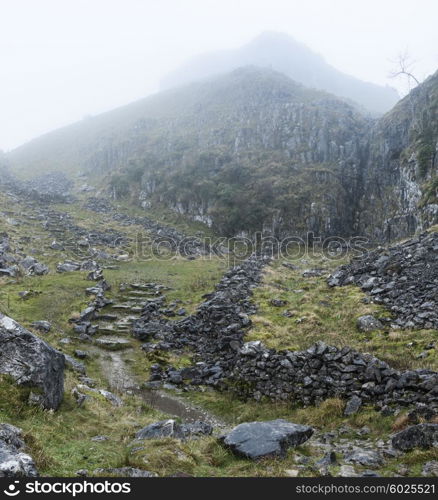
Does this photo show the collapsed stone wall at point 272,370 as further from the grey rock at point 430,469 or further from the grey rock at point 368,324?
the grey rock at point 368,324

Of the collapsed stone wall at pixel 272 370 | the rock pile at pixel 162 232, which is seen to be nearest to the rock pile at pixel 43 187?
the rock pile at pixel 162 232

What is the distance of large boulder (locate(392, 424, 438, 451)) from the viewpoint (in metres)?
9.62

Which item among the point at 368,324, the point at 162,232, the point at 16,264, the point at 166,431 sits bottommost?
the point at 368,324

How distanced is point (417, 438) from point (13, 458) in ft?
32.2

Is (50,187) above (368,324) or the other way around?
above

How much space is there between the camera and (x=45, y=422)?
10273mm

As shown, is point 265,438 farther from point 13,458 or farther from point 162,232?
point 162,232

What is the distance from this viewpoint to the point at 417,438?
9.77 meters

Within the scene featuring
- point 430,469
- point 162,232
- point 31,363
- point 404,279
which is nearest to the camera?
point 430,469

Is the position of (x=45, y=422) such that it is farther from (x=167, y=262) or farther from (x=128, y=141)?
(x=128, y=141)

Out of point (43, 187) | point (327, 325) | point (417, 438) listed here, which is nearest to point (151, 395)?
point (327, 325)

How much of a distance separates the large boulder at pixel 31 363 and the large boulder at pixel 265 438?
5588mm

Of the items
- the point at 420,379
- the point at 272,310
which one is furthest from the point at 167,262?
the point at 420,379

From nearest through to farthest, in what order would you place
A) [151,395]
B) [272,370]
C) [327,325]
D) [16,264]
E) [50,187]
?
[272,370] < [151,395] < [327,325] < [16,264] < [50,187]
